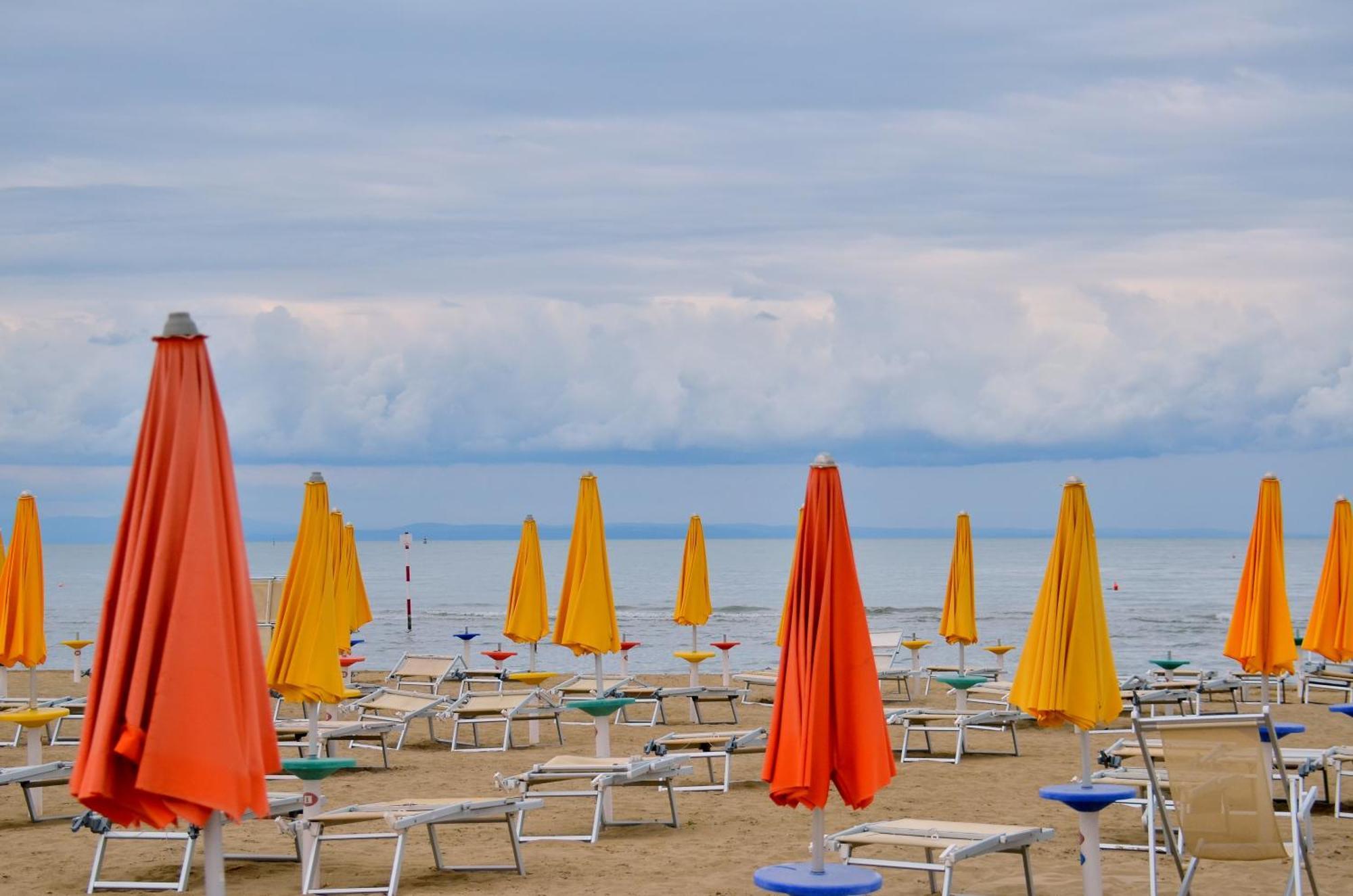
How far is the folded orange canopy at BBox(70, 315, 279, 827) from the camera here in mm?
4156

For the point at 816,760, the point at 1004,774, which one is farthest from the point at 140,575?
the point at 1004,774

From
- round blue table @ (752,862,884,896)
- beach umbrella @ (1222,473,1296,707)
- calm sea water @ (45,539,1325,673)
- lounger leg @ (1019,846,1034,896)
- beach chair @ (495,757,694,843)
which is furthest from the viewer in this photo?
calm sea water @ (45,539,1325,673)

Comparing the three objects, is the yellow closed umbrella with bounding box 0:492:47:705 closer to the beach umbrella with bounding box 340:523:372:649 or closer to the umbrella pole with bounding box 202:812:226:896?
the beach umbrella with bounding box 340:523:372:649

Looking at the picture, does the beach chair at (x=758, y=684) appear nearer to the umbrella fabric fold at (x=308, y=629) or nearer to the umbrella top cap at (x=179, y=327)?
the umbrella fabric fold at (x=308, y=629)

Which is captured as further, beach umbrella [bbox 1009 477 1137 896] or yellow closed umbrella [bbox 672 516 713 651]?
yellow closed umbrella [bbox 672 516 713 651]

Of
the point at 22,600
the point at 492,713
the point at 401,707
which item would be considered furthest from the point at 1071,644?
the point at 22,600

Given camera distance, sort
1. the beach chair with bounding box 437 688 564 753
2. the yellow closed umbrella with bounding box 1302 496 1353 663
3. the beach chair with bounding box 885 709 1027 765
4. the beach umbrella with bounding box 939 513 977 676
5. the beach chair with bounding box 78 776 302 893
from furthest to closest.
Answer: the beach umbrella with bounding box 939 513 977 676 < the yellow closed umbrella with bounding box 1302 496 1353 663 < the beach chair with bounding box 437 688 564 753 < the beach chair with bounding box 885 709 1027 765 < the beach chair with bounding box 78 776 302 893

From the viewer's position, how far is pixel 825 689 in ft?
18.5

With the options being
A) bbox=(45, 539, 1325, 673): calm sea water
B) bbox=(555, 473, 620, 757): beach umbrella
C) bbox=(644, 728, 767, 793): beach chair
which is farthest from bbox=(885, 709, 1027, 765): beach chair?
bbox=(45, 539, 1325, 673): calm sea water

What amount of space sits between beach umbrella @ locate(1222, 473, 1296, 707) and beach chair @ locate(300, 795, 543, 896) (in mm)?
5700

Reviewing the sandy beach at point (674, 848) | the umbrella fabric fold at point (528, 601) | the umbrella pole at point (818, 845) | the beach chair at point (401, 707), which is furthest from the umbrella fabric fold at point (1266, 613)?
the umbrella fabric fold at point (528, 601)

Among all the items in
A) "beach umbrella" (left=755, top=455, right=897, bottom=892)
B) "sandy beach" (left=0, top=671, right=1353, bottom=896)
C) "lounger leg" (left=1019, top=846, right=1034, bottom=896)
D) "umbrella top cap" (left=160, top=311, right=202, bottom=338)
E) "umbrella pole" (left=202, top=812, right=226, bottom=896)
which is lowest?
"sandy beach" (left=0, top=671, right=1353, bottom=896)

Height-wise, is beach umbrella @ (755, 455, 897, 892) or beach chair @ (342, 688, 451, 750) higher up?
beach umbrella @ (755, 455, 897, 892)

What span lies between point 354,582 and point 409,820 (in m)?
10.3
